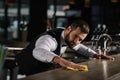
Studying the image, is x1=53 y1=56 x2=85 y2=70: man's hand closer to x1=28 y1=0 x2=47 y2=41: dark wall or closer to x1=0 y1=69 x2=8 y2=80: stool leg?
x1=0 y1=69 x2=8 y2=80: stool leg

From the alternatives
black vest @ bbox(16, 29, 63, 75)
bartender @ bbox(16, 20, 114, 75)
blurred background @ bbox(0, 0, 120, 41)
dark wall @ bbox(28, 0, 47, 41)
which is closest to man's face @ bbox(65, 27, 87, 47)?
bartender @ bbox(16, 20, 114, 75)

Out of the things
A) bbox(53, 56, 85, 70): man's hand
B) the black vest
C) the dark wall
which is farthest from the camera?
the dark wall

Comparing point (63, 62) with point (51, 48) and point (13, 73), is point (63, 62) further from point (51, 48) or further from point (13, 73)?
point (13, 73)

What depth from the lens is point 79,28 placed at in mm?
2766

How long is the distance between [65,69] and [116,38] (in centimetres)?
162

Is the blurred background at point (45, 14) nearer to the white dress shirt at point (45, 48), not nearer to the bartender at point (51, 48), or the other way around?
the bartender at point (51, 48)

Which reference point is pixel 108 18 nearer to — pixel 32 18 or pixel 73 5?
pixel 73 5

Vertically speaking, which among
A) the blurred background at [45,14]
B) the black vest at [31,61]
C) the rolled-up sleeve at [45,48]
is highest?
the rolled-up sleeve at [45,48]

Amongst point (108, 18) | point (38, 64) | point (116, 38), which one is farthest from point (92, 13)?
point (38, 64)

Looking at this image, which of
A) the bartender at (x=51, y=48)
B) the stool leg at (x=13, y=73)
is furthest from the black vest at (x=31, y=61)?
the stool leg at (x=13, y=73)

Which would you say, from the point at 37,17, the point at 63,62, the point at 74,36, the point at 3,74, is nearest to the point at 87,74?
the point at 63,62

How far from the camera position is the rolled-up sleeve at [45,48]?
2.67 metres

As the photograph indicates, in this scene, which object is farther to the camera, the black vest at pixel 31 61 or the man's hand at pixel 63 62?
the black vest at pixel 31 61

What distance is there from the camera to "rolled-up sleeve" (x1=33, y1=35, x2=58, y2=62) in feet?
8.75
